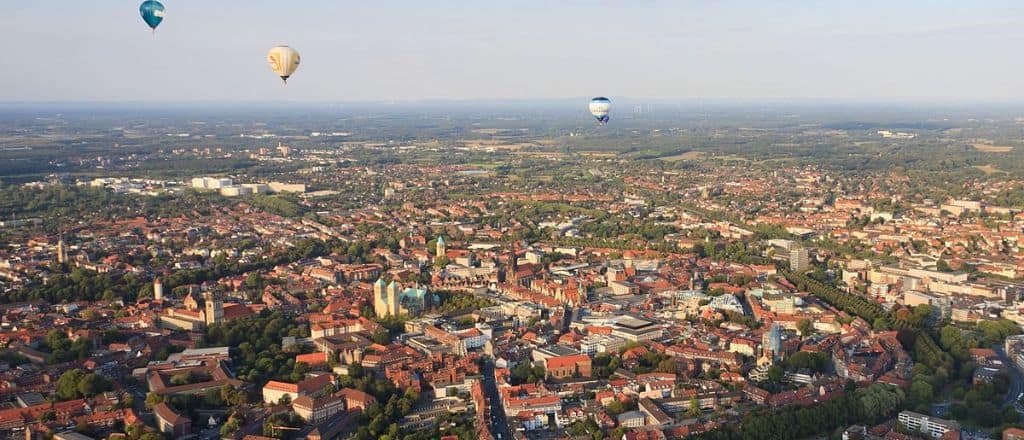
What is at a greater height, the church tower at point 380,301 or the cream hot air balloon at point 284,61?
the cream hot air balloon at point 284,61

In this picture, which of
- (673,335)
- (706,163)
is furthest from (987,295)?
(706,163)

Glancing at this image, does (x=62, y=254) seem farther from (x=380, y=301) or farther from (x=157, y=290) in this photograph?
(x=380, y=301)

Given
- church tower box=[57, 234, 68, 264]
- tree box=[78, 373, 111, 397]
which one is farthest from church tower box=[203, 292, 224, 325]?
church tower box=[57, 234, 68, 264]

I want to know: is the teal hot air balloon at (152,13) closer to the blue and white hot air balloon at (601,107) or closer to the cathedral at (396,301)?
the cathedral at (396,301)

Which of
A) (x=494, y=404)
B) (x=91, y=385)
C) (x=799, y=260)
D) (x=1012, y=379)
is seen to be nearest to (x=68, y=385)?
(x=91, y=385)

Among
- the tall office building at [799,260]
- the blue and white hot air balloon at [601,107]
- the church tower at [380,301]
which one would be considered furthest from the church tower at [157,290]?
→ the tall office building at [799,260]

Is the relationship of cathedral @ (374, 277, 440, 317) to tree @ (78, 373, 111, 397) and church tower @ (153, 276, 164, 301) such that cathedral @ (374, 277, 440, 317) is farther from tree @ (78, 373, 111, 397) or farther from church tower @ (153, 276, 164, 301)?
tree @ (78, 373, 111, 397)
